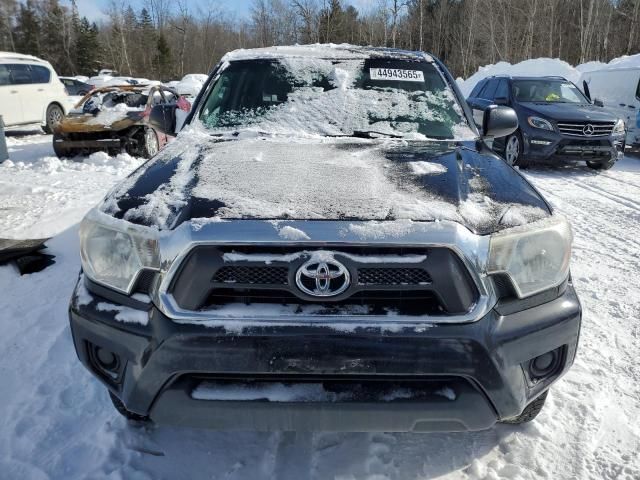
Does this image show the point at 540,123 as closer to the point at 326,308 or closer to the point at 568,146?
the point at 568,146

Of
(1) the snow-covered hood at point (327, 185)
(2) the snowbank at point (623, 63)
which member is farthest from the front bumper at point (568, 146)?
(1) the snow-covered hood at point (327, 185)

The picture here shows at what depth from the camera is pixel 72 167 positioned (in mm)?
8680

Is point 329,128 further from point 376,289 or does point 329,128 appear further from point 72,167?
point 72,167

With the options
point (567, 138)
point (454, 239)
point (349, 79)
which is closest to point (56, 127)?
point (349, 79)

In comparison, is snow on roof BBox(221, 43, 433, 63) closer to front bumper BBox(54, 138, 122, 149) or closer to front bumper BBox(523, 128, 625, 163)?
front bumper BBox(523, 128, 625, 163)

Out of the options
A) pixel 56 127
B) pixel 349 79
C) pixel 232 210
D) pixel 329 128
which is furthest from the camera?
pixel 56 127

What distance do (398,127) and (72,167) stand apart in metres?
7.37

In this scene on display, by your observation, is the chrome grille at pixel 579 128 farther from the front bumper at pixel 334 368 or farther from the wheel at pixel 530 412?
the front bumper at pixel 334 368

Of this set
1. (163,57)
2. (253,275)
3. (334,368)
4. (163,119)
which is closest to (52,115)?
(163,119)

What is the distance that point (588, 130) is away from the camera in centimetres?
825

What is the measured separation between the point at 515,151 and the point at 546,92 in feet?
5.45

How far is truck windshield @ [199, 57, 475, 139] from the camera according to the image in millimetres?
3002

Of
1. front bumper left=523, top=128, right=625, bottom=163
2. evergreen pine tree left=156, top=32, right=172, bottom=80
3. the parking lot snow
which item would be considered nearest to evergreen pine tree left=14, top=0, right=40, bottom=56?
evergreen pine tree left=156, top=32, right=172, bottom=80

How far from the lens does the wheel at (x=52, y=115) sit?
13.4 m
